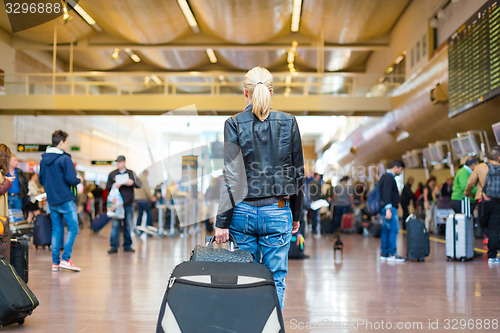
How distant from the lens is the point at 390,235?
8578 millimetres

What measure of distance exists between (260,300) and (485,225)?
7.20 metres

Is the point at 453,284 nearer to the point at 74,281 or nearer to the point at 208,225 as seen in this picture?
the point at 74,281

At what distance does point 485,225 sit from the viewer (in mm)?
8477

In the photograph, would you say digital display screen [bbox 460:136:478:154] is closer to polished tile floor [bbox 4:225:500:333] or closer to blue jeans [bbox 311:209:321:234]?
blue jeans [bbox 311:209:321:234]

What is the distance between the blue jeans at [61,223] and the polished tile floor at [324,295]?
0.30m

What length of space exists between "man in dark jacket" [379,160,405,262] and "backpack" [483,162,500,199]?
1.28m

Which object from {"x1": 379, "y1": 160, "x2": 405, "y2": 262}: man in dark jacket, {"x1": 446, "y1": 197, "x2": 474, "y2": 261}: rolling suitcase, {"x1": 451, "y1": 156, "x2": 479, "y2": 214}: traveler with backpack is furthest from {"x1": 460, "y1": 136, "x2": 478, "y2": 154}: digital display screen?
{"x1": 379, "y1": 160, "x2": 405, "y2": 262}: man in dark jacket

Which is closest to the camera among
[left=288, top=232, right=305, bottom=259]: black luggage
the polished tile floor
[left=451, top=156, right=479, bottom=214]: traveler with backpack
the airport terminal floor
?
the airport terminal floor

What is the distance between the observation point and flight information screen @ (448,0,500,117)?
9430 mm

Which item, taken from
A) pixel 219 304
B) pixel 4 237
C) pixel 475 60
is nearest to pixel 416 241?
pixel 475 60

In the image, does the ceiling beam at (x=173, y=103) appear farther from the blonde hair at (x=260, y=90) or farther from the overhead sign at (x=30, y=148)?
the blonde hair at (x=260, y=90)

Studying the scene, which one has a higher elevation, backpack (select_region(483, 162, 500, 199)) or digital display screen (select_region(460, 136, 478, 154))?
digital display screen (select_region(460, 136, 478, 154))

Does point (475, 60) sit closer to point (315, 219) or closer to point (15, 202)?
point (315, 219)

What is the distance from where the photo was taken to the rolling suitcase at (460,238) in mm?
8367
